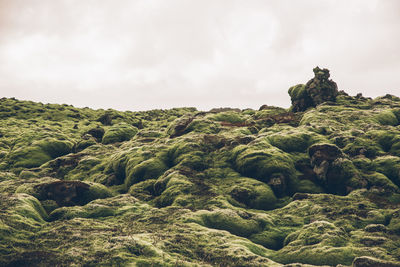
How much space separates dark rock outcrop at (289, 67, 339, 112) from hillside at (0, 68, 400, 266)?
17182 millimetres

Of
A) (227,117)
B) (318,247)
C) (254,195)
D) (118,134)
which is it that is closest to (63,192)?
(254,195)

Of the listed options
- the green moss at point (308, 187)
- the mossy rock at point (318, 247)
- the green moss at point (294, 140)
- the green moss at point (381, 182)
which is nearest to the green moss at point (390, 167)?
the green moss at point (381, 182)

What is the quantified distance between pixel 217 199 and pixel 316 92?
6730 cm

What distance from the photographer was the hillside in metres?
24.1

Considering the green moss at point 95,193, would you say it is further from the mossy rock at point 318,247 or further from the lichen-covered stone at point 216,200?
the mossy rock at point 318,247

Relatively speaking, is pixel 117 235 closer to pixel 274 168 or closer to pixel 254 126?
pixel 274 168

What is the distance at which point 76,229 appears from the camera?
2750 cm

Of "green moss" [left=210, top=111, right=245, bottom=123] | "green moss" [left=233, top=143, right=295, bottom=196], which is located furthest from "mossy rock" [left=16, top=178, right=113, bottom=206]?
"green moss" [left=210, top=111, right=245, bottom=123]

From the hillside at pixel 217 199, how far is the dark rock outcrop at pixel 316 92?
676 inches

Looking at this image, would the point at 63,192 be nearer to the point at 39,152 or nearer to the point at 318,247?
the point at 318,247

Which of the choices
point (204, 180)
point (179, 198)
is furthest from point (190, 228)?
point (204, 180)

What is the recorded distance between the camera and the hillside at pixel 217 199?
2409 centimetres

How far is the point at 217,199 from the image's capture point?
37.8 m

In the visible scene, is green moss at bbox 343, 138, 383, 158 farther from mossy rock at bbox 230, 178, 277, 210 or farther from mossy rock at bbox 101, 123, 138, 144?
mossy rock at bbox 101, 123, 138, 144
